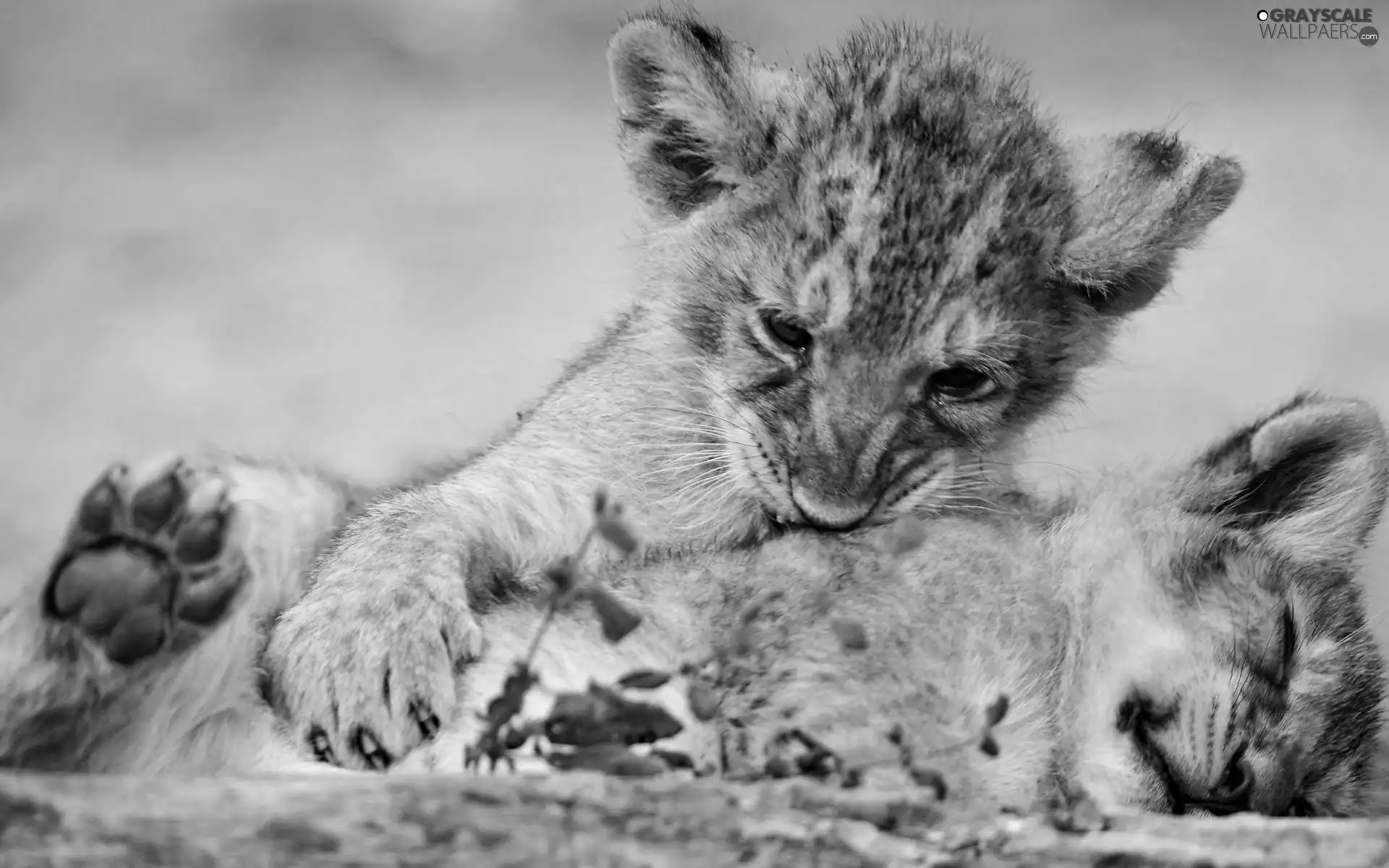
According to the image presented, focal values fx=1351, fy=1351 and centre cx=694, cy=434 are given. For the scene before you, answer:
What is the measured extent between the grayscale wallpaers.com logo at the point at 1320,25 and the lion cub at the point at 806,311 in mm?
569

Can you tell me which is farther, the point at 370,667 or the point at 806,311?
the point at 806,311

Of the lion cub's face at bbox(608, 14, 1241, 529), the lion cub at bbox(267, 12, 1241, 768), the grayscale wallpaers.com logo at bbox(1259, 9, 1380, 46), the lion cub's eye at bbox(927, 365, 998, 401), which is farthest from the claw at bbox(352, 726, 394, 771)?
the grayscale wallpaers.com logo at bbox(1259, 9, 1380, 46)

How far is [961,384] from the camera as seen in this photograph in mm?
2428

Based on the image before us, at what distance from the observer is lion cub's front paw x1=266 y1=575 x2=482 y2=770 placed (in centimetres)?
190

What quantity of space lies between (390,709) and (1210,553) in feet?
4.33

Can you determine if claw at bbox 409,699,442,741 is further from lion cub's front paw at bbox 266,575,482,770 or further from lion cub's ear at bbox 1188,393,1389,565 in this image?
lion cub's ear at bbox 1188,393,1389,565

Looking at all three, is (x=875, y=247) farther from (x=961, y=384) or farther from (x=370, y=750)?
(x=370, y=750)

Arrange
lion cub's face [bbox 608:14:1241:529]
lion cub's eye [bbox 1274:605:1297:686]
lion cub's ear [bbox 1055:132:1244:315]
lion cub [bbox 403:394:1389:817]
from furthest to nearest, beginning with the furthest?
lion cub's ear [bbox 1055:132:1244:315] < lion cub's face [bbox 608:14:1241:529] < lion cub's eye [bbox 1274:605:1297:686] < lion cub [bbox 403:394:1389:817]

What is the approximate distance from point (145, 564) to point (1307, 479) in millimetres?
1858

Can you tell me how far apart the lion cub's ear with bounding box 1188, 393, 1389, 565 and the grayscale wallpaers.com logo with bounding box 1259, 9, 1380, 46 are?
1.20 m

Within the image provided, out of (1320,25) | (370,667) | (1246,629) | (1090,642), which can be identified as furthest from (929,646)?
(1320,25)

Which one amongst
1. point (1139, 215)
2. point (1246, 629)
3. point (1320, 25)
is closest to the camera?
point (1246, 629)

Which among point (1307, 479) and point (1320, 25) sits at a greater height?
point (1320, 25)

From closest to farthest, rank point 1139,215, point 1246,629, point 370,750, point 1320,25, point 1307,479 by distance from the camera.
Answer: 1. point 370,750
2. point 1246,629
3. point 1307,479
4. point 1139,215
5. point 1320,25
